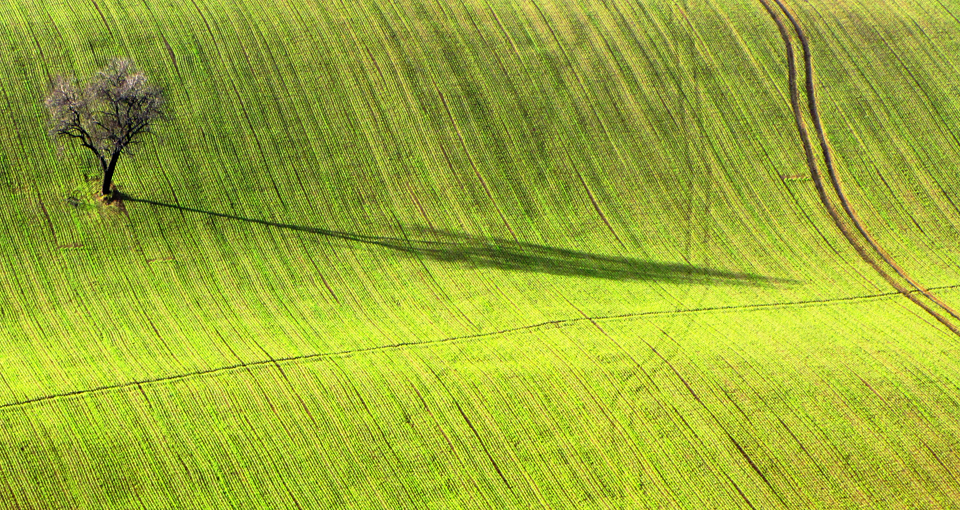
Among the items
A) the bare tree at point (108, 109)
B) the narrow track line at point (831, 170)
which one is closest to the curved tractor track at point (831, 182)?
the narrow track line at point (831, 170)

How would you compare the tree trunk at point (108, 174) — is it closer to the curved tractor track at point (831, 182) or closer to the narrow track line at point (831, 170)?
the curved tractor track at point (831, 182)

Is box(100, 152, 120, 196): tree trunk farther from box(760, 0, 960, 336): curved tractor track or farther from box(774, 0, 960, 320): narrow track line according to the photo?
box(774, 0, 960, 320): narrow track line

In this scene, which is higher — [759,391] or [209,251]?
[209,251]

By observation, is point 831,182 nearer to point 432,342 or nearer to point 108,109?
point 432,342

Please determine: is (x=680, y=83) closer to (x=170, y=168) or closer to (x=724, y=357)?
(x=724, y=357)

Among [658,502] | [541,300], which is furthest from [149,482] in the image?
[541,300]

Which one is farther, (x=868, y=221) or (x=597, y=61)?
(x=597, y=61)

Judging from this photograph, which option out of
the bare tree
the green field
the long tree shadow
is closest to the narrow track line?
the green field
